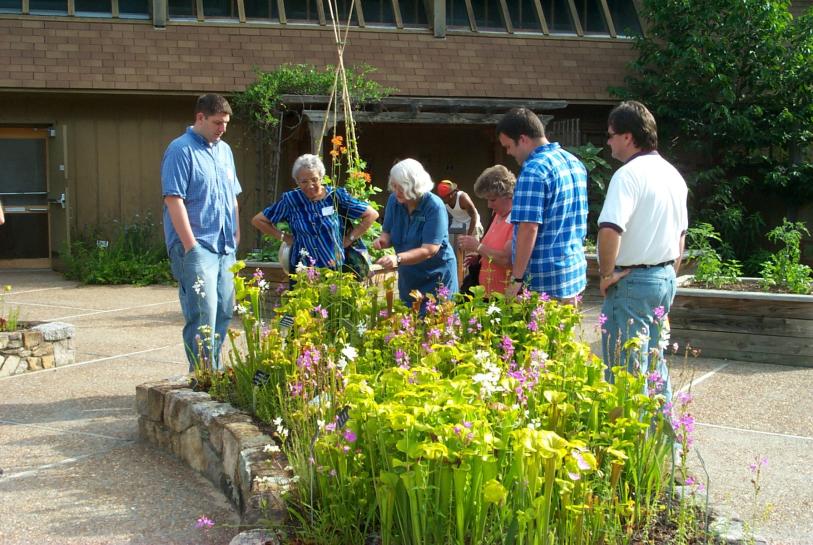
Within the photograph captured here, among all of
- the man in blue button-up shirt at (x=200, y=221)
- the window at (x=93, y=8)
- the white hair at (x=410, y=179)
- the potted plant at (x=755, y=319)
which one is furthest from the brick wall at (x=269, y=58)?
the white hair at (x=410, y=179)

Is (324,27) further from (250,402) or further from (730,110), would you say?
(250,402)

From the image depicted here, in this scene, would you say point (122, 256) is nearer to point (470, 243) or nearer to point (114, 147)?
point (114, 147)

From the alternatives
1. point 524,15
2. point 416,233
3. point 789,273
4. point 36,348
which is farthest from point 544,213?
point 524,15

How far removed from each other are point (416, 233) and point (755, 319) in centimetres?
320

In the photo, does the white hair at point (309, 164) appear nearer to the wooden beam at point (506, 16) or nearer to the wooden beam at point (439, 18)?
the wooden beam at point (439, 18)

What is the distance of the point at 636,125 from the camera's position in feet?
14.3

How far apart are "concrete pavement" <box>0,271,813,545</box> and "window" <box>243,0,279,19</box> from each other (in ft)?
26.4

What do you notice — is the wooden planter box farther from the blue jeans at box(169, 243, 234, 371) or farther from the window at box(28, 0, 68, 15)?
the window at box(28, 0, 68, 15)

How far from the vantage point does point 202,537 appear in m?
3.90

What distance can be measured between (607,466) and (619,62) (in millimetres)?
13806

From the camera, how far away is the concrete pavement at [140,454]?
4039 mm

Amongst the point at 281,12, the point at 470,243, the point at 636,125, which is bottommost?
the point at 470,243

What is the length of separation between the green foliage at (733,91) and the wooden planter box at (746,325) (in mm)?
7379

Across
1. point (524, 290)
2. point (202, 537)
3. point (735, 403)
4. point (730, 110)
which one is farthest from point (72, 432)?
point (730, 110)
